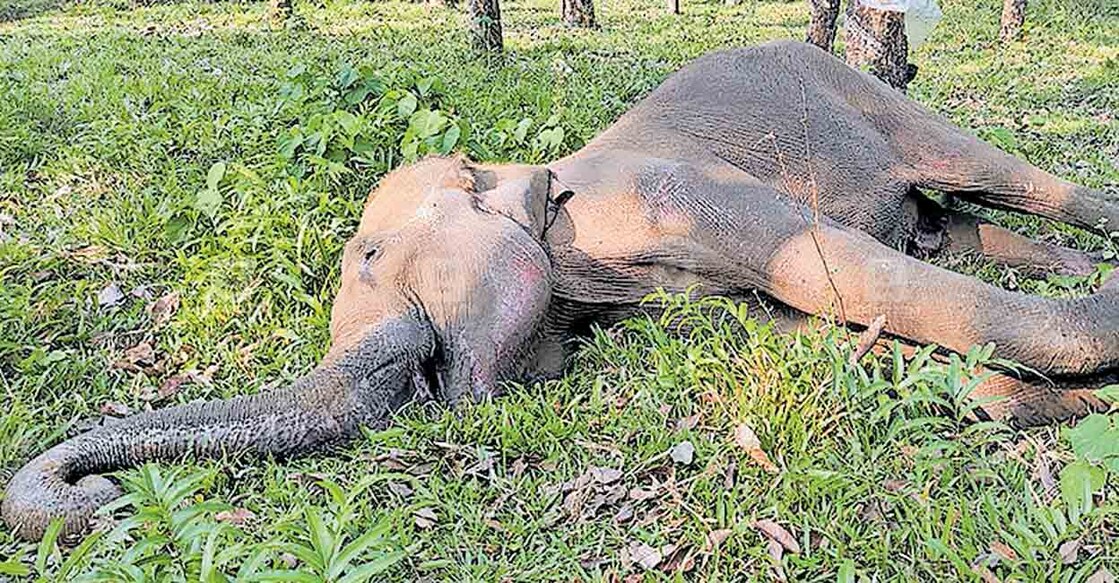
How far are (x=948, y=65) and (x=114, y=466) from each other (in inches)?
358

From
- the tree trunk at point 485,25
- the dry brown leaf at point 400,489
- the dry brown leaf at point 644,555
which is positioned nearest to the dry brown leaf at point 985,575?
the dry brown leaf at point 644,555

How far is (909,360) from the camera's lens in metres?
3.55

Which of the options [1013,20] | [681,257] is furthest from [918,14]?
[1013,20]

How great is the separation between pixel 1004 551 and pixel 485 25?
773cm

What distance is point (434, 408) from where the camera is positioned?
11.4 feet

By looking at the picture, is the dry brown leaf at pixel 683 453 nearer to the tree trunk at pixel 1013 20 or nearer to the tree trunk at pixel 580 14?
the tree trunk at pixel 1013 20

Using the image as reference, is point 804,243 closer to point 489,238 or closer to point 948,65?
point 489,238

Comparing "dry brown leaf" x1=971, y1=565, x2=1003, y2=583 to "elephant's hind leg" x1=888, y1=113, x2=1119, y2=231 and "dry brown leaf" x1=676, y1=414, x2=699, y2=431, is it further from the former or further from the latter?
"elephant's hind leg" x1=888, y1=113, x2=1119, y2=231

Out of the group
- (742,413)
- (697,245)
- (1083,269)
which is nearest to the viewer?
(742,413)

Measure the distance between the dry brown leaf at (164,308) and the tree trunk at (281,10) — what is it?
29.9 ft

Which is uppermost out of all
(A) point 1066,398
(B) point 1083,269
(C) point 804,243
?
(C) point 804,243

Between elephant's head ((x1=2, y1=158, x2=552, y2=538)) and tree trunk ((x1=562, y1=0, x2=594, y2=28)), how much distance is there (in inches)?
424

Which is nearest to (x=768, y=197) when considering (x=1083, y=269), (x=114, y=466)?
(x=1083, y=269)

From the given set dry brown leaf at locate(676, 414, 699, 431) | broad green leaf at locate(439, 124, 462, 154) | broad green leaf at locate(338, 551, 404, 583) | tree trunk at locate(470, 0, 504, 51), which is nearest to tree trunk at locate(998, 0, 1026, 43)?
tree trunk at locate(470, 0, 504, 51)
